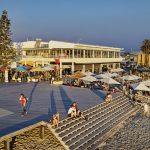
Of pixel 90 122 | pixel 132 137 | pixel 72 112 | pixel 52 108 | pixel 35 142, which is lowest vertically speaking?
pixel 132 137

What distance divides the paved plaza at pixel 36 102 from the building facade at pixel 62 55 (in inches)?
738

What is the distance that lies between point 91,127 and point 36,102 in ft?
17.3

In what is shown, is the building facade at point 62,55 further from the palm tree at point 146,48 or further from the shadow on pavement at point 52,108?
the palm tree at point 146,48

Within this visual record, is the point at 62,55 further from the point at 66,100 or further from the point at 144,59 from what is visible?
the point at 144,59

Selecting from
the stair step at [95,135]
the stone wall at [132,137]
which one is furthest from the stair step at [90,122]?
the stone wall at [132,137]

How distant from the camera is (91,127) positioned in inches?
824

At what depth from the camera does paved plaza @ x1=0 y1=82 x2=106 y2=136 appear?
59.4ft

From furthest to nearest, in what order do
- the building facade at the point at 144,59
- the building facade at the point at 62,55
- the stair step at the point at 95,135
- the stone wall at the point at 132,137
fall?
the building facade at the point at 144,59, the building facade at the point at 62,55, the stone wall at the point at 132,137, the stair step at the point at 95,135

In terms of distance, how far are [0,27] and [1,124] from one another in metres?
25.8

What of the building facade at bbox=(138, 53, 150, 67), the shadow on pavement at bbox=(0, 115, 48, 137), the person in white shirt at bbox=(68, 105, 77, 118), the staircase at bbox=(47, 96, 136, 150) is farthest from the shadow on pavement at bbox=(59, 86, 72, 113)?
the building facade at bbox=(138, 53, 150, 67)

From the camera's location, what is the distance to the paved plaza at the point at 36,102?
18.1m

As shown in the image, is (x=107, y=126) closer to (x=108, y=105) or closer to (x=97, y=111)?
(x=97, y=111)

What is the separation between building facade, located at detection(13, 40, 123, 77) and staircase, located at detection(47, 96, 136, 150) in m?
24.2

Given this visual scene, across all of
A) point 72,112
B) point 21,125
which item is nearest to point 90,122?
point 72,112
